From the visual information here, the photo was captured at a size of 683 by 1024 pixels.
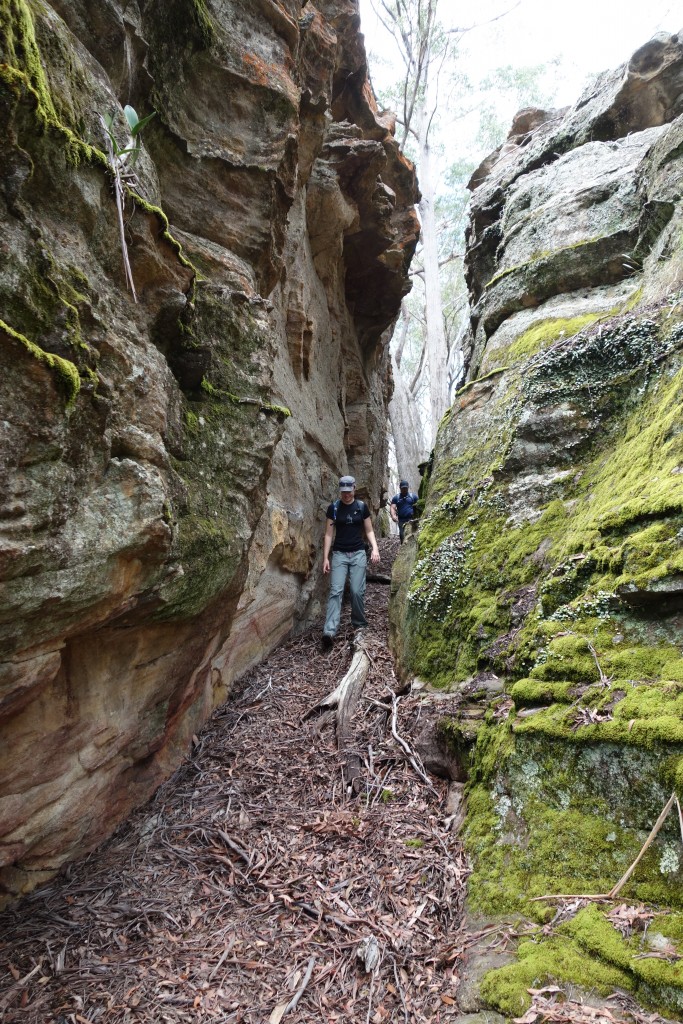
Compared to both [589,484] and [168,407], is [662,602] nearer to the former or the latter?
[589,484]

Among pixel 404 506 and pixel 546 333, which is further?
pixel 404 506

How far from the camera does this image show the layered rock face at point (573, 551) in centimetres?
282

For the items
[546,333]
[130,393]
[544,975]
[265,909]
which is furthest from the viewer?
[546,333]

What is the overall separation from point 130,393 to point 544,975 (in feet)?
11.5

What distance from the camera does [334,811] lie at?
4.12m

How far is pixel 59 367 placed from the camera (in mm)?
2564

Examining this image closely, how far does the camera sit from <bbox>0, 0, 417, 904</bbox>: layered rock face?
2.60 metres

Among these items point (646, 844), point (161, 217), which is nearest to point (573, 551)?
point (646, 844)

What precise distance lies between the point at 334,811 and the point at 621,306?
5.69 meters

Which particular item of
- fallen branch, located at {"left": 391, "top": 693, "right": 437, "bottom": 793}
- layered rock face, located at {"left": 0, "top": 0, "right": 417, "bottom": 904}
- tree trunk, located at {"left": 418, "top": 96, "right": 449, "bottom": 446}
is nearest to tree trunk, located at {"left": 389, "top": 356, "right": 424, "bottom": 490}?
tree trunk, located at {"left": 418, "top": 96, "right": 449, "bottom": 446}

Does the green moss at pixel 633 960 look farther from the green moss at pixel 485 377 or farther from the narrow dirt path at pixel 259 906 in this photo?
the green moss at pixel 485 377

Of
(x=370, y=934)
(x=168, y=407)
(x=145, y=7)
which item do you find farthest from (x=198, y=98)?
(x=370, y=934)

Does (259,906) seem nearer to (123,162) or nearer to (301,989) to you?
(301,989)

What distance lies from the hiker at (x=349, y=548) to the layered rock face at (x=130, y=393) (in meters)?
0.89
